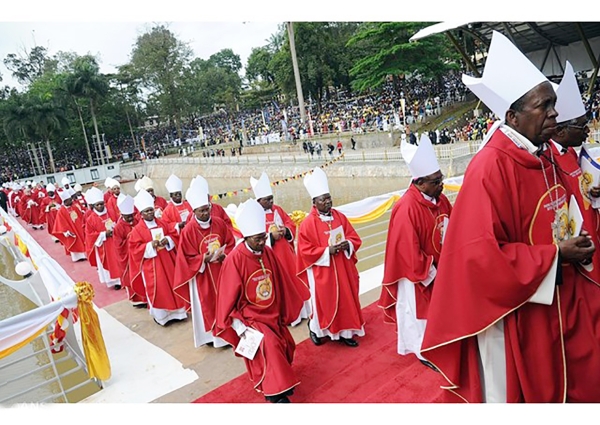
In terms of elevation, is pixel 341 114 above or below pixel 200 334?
above

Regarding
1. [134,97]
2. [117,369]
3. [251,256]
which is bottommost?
[117,369]

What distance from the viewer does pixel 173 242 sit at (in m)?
6.87

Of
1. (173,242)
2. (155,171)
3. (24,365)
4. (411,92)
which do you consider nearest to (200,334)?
(173,242)

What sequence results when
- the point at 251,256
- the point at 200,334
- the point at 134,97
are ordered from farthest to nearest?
the point at 134,97
the point at 200,334
the point at 251,256

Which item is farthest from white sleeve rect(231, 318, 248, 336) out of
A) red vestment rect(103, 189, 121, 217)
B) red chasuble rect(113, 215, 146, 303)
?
red vestment rect(103, 189, 121, 217)

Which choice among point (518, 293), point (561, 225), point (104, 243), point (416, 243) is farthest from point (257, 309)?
point (104, 243)

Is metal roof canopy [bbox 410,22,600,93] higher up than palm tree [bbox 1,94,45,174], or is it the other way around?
palm tree [bbox 1,94,45,174]

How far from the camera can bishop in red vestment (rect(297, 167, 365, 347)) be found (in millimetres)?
4996

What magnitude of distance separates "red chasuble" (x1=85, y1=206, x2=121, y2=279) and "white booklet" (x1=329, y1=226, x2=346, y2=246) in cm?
510

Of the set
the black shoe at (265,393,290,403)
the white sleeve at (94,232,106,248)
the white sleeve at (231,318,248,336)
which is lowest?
the black shoe at (265,393,290,403)

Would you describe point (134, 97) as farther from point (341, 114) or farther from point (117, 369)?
point (117, 369)

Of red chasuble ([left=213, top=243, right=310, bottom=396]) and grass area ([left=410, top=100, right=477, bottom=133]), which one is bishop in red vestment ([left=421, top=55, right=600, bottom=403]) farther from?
grass area ([left=410, top=100, right=477, bottom=133])

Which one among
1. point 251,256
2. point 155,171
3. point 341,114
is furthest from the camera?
point 155,171

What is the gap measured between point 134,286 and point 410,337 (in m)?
4.63
